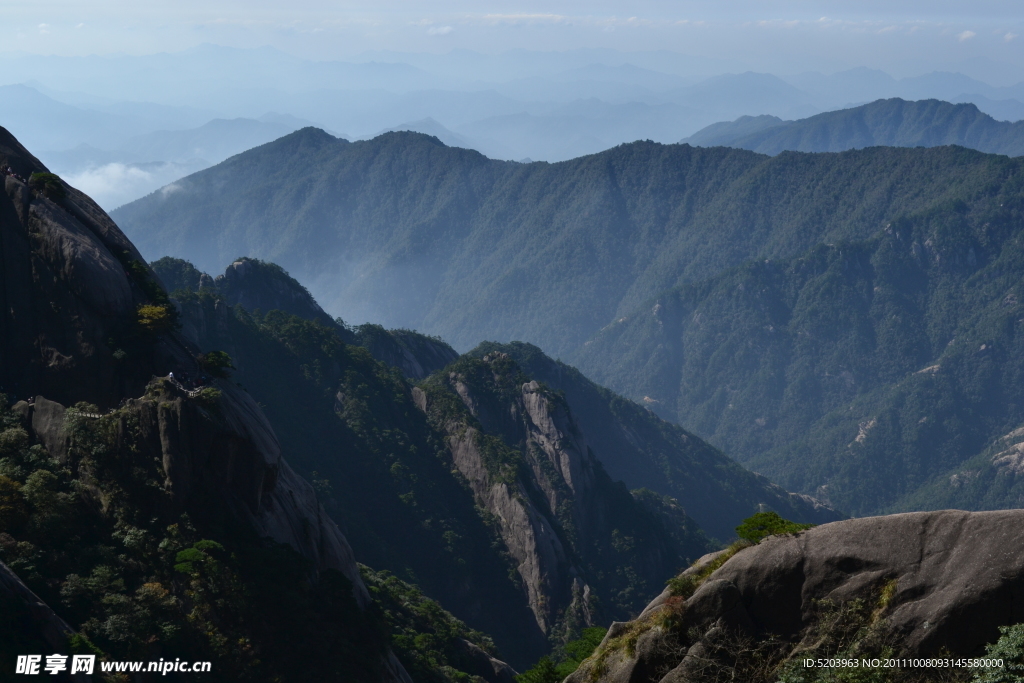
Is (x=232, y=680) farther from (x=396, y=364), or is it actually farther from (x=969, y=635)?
(x=396, y=364)

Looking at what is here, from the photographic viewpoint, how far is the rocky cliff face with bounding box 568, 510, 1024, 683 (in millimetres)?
27078

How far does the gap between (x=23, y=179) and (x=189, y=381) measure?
60.1 feet

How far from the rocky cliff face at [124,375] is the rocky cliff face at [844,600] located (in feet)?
86.8

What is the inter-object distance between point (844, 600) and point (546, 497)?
9351cm

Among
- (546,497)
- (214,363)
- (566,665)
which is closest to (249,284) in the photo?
(546,497)

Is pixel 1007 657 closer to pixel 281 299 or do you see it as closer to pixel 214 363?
pixel 214 363

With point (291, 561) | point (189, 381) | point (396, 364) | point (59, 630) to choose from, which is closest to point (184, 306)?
point (396, 364)

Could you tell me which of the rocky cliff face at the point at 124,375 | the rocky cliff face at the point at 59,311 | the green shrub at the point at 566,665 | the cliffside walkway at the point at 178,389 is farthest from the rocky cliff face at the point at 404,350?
the green shrub at the point at 566,665

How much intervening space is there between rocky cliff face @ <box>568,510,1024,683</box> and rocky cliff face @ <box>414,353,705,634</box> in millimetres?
66696

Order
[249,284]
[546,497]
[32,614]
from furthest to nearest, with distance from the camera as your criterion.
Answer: [249,284] < [546,497] < [32,614]

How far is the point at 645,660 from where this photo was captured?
1203 inches

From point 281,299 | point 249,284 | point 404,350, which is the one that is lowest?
point 404,350

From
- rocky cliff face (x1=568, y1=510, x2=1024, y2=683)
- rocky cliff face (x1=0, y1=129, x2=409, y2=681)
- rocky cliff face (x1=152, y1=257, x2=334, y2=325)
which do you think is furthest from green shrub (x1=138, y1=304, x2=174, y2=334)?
rocky cliff face (x1=152, y1=257, x2=334, y2=325)

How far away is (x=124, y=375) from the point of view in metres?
51.4
